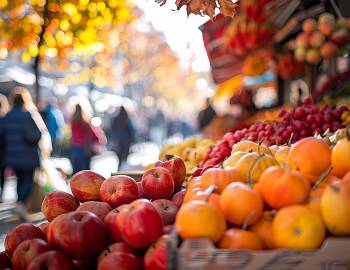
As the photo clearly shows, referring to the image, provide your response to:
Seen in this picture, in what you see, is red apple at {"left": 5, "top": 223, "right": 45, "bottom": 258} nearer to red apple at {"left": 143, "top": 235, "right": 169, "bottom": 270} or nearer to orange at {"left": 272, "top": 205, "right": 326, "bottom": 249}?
red apple at {"left": 143, "top": 235, "right": 169, "bottom": 270}

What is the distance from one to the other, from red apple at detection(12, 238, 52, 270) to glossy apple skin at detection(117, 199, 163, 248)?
1.36 ft

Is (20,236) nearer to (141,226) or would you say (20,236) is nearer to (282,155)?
(141,226)

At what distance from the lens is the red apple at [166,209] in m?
2.61

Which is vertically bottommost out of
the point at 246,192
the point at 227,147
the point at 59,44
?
the point at 227,147

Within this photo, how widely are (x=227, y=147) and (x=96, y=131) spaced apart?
6606 mm

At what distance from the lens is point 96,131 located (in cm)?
1105

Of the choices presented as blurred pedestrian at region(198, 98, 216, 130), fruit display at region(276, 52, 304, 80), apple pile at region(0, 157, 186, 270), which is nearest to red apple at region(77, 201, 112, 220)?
apple pile at region(0, 157, 186, 270)

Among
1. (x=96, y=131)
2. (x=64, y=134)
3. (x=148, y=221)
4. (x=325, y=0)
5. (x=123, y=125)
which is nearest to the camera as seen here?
(x=148, y=221)

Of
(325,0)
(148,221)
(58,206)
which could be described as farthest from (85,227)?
(325,0)

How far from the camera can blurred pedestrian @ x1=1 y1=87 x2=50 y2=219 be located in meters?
7.74

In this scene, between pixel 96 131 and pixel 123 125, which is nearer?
pixel 96 131

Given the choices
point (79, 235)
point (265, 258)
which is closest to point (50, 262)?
point (79, 235)

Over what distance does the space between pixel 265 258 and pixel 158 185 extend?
46.5 inches

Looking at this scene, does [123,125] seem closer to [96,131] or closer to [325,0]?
[96,131]
